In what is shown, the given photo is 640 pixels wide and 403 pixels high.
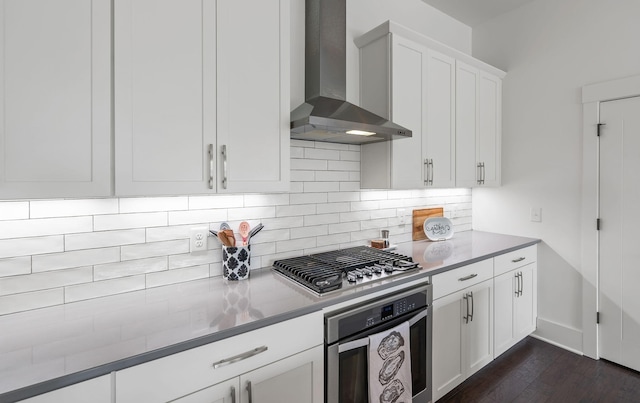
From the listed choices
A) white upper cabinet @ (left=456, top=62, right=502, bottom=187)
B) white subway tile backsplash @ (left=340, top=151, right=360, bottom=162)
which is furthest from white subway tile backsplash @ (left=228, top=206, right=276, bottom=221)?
white upper cabinet @ (left=456, top=62, right=502, bottom=187)

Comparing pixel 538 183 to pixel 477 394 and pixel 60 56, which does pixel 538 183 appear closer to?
pixel 477 394

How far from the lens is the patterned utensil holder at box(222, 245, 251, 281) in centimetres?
179

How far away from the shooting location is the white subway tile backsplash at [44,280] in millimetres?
1360

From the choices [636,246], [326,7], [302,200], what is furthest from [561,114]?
[302,200]

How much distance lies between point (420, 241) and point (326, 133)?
148 cm

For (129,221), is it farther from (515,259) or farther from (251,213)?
(515,259)

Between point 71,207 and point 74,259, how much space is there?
0.24 m

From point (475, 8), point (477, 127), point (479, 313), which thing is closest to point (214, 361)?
point (479, 313)

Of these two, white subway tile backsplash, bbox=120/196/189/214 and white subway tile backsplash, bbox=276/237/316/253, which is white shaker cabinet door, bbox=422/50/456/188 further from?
white subway tile backsplash, bbox=120/196/189/214

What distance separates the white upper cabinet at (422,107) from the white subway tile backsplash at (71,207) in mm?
1648

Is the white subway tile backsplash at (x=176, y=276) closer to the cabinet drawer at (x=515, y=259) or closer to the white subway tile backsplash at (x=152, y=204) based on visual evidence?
the white subway tile backsplash at (x=152, y=204)

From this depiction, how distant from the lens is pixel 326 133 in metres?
1.98

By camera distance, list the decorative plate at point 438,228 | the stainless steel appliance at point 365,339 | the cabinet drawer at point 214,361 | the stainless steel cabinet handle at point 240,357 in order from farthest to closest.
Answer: the decorative plate at point 438,228 → the stainless steel appliance at point 365,339 → the stainless steel cabinet handle at point 240,357 → the cabinet drawer at point 214,361

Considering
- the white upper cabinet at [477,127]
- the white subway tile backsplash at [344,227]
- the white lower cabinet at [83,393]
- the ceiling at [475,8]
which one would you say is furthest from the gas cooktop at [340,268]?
the ceiling at [475,8]
